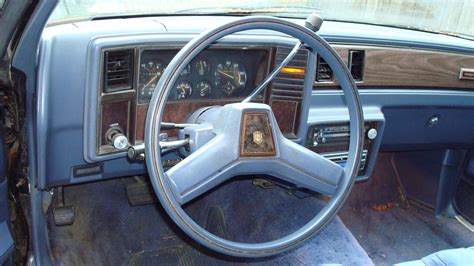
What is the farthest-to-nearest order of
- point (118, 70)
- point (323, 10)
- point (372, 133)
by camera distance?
point (323, 10) < point (372, 133) < point (118, 70)

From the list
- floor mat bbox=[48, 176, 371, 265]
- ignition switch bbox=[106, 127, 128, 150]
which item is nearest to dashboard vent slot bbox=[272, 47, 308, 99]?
ignition switch bbox=[106, 127, 128, 150]

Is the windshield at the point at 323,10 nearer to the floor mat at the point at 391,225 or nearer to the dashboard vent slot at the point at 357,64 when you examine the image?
the dashboard vent slot at the point at 357,64

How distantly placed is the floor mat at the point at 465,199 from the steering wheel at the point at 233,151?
1641 millimetres

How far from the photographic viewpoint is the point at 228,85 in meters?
2.07

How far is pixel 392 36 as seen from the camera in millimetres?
2506

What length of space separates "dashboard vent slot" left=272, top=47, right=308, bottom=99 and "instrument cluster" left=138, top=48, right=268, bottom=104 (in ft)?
0.23

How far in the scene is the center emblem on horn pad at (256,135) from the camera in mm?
1551

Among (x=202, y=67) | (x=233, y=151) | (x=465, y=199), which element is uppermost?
(x=202, y=67)

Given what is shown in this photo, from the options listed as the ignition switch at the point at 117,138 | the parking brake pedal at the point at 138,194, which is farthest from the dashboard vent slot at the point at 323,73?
the parking brake pedal at the point at 138,194

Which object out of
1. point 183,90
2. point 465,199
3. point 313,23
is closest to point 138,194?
point 183,90

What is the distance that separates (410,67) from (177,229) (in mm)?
1353

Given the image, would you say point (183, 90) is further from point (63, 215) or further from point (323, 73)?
point (63, 215)

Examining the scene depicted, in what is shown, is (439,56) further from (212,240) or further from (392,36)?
(212,240)

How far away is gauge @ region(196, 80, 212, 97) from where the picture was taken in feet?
6.65
